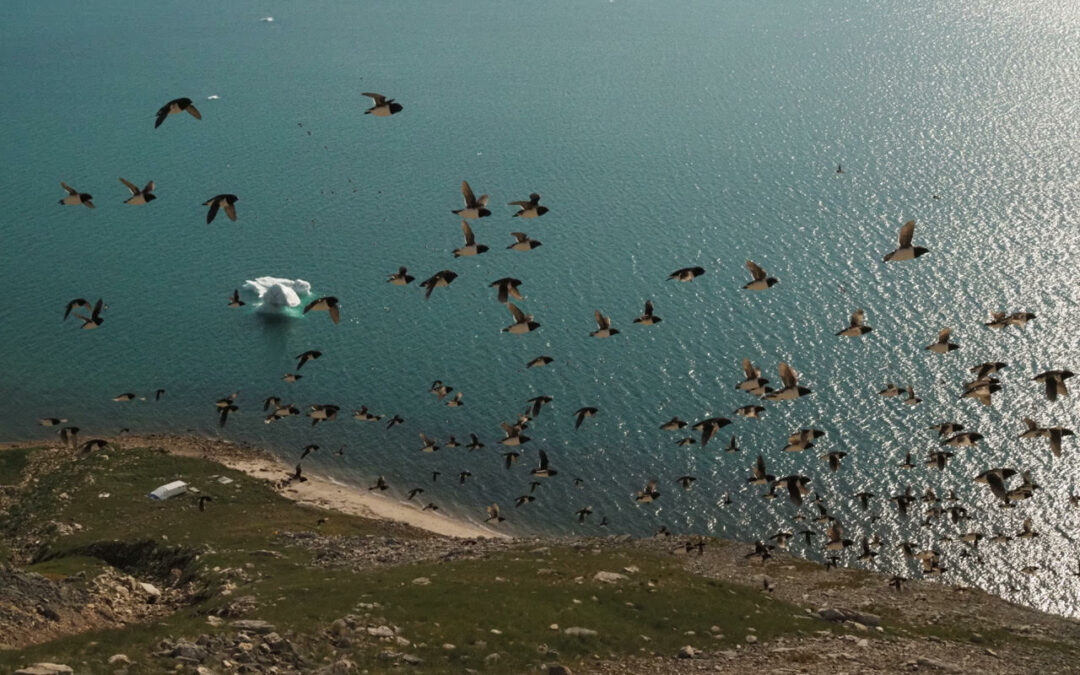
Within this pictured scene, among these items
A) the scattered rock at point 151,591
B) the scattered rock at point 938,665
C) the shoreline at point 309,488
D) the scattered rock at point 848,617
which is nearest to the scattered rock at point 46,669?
the scattered rock at point 151,591

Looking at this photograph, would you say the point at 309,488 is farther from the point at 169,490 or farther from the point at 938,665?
the point at 938,665

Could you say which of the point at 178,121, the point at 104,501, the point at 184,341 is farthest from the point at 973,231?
the point at 178,121

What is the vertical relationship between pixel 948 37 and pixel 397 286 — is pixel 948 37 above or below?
above

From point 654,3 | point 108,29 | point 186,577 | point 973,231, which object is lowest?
point 186,577

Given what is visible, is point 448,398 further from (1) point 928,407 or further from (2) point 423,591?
(2) point 423,591

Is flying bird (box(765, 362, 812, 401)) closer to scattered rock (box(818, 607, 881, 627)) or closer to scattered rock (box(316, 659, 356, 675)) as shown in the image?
scattered rock (box(818, 607, 881, 627))

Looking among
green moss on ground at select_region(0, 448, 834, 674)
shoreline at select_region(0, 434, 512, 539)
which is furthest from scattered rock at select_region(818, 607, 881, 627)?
shoreline at select_region(0, 434, 512, 539)
